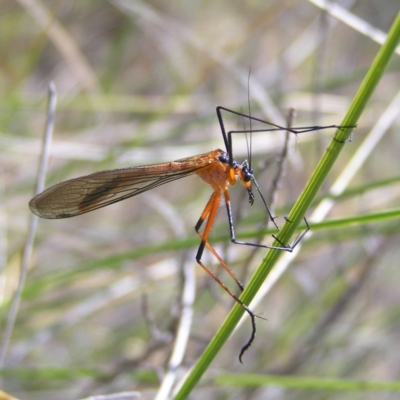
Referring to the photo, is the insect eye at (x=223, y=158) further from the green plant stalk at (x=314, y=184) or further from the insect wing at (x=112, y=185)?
the green plant stalk at (x=314, y=184)

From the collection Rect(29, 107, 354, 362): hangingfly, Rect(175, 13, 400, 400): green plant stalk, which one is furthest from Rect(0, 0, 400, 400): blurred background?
Rect(175, 13, 400, 400): green plant stalk

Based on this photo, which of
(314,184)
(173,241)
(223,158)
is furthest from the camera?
(223,158)

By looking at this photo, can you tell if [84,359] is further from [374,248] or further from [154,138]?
[374,248]

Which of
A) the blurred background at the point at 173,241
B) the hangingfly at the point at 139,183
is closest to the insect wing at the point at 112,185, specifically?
the hangingfly at the point at 139,183

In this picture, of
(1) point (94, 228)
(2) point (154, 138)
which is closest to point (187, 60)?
(2) point (154, 138)

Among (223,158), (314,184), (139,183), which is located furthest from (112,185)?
(314,184)

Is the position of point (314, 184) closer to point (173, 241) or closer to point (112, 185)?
point (173, 241)

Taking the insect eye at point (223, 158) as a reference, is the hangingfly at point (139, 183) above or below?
below

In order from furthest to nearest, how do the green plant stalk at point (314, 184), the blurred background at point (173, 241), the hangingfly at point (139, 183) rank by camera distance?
1. the blurred background at point (173, 241)
2. the hangingfly at point (139, 183)
3. the green plant stalk at point (314, 184)
